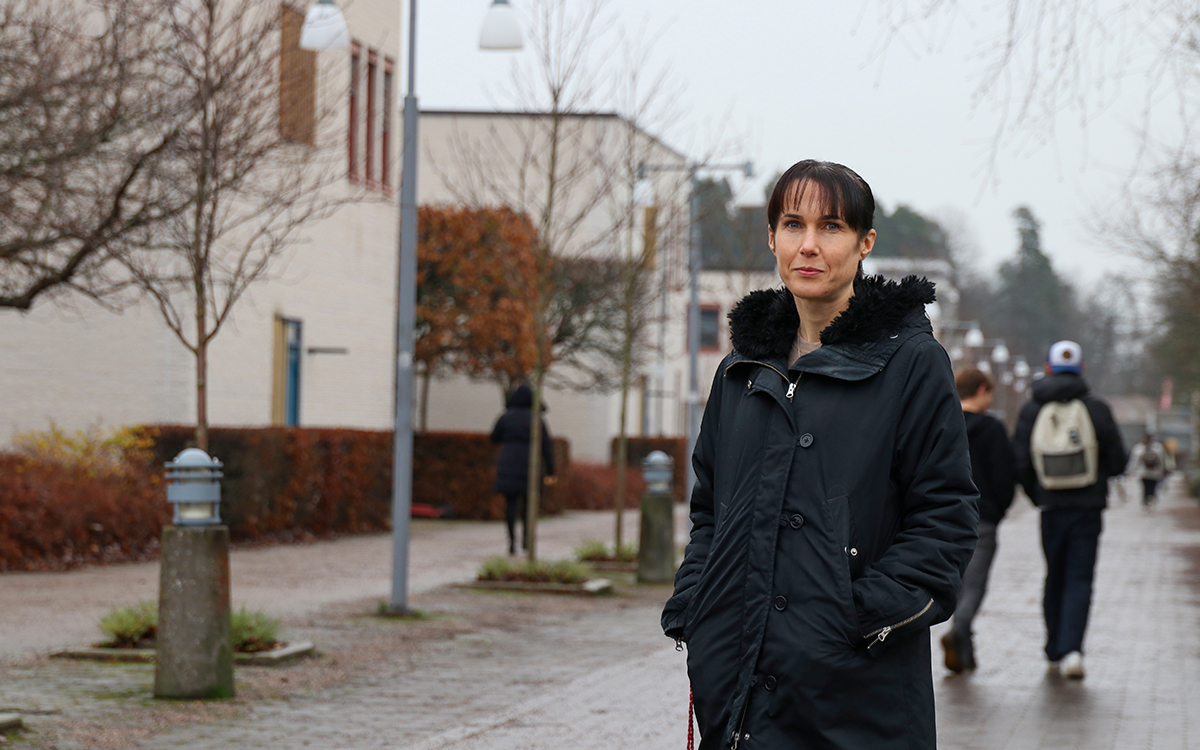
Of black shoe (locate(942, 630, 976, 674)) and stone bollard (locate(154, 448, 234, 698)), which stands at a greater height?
stone bollard (locate(154, 448, 234, 698))

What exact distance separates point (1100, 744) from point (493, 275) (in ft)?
75.7

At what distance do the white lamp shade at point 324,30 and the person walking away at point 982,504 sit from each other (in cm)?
561

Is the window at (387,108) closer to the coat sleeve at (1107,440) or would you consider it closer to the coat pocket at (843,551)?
the coat sleeve at (1107,440)

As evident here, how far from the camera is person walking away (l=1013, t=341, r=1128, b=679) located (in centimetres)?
947

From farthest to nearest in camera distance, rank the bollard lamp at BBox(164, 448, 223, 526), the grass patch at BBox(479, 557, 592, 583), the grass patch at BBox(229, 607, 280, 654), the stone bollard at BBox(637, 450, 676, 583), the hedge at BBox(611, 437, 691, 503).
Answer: the hedge at BBox(611, 437, 691, 503)
the stone bollard at BBox(637, 450, 676, 583)
the grass patch at BBox(479, 557, 592, 583)
the grass patch at BBox(229, 607, 280, 654)
the bollard lamp at BBox(164, 448, 223, 526)

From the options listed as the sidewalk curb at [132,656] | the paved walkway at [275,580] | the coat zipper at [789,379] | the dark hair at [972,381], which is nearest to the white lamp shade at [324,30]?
the paved walkway at [275,580]

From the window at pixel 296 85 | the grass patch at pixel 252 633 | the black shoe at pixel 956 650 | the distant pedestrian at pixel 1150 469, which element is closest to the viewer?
the grass patch at pixel 252 633

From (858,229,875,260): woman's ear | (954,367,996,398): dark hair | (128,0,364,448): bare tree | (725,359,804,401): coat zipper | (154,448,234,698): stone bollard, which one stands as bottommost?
(154,448,234,698): stone bollard

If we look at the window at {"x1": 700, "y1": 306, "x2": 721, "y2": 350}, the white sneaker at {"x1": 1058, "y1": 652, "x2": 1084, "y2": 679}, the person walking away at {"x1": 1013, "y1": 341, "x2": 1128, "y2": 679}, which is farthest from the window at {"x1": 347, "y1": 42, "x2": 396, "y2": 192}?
the window at {"x1": 700, "y1": 306, "x2": 721, "y2": 350}

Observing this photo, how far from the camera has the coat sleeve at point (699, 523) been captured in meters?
3.46

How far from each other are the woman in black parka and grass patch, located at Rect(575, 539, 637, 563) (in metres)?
13.6

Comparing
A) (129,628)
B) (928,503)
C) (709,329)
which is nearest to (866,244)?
(928,503)

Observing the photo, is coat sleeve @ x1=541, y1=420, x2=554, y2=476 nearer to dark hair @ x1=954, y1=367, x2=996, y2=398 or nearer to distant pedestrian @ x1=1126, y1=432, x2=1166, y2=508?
dark hair @ x1=954, y1=367, x2=996, y2=398

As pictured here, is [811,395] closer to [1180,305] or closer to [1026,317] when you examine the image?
[1180,305]
